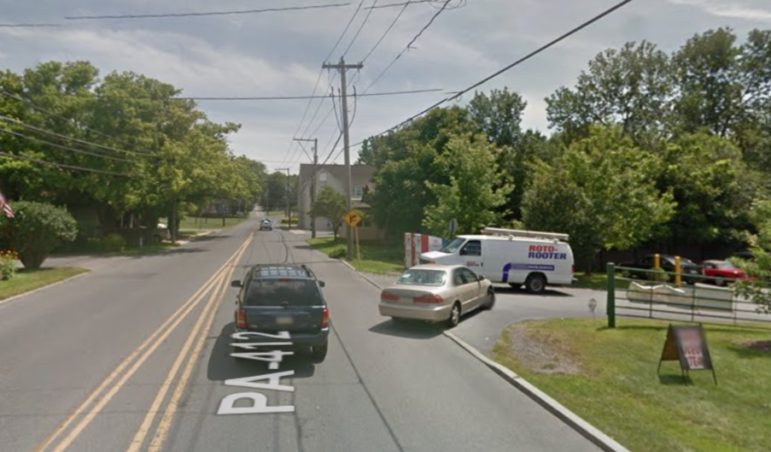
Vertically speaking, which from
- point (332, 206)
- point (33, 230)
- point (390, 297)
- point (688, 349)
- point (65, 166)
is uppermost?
point (65, 166)

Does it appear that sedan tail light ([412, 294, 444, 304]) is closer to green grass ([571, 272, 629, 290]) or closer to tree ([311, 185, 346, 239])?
green grass ([571, 272, 629, 290])

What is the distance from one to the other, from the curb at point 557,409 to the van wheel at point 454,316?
2.65 meters

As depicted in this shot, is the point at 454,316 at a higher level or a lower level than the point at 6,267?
lower

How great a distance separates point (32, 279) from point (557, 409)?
766 inches

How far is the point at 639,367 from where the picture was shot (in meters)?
9.25

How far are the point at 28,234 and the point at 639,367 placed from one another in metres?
23.3

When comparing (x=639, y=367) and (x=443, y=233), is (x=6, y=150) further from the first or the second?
(x=639, y=367)

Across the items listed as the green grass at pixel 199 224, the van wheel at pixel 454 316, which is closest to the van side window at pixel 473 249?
the van wheel at pixel 454 316

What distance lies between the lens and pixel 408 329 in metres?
12.2

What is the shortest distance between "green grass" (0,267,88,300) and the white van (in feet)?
44.6

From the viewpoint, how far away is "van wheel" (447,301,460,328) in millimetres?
12506

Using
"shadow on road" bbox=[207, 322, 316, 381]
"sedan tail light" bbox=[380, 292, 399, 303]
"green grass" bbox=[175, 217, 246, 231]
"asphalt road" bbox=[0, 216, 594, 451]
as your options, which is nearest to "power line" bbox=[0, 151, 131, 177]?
"asphalt road" bbox=[0, 216, 594, 451]

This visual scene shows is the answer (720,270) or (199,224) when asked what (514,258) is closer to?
(720,270)

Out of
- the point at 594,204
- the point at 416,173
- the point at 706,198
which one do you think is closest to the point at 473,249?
the point at 594,204
